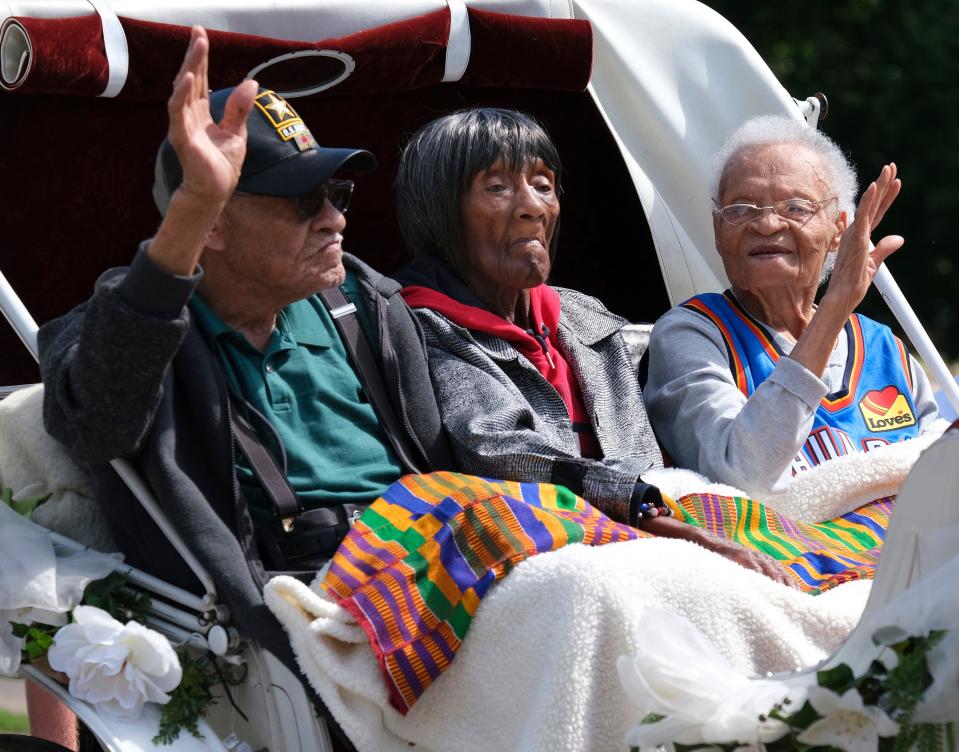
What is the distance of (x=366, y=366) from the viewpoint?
289 centimetres

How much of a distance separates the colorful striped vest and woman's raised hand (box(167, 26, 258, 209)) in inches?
55.1

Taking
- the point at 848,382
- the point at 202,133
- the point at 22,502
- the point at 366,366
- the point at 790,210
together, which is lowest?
the point at 22,502

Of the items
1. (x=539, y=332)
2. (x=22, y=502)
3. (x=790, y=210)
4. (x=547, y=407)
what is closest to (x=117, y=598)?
(x=22, y=502)

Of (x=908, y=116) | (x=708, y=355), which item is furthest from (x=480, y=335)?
(x=908, y=116)

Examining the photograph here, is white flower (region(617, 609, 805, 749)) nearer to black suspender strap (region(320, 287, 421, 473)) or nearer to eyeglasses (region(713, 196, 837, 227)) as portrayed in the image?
black suspender strap (region(320, 287, 421, 473))

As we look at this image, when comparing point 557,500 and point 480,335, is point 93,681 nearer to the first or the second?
point 557,500

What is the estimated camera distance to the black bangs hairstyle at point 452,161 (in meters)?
3.18

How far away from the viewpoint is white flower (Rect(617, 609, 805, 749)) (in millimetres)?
2006

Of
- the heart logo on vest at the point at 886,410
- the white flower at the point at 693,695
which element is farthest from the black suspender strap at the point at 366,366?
the heart logo on vest at the point at 886,410

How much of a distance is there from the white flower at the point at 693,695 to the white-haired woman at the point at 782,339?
981 millimetres

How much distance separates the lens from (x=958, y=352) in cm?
1242

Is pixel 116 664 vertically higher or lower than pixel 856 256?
lower

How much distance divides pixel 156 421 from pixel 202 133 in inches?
20.2

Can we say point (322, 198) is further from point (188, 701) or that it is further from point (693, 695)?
point (693, 695)
